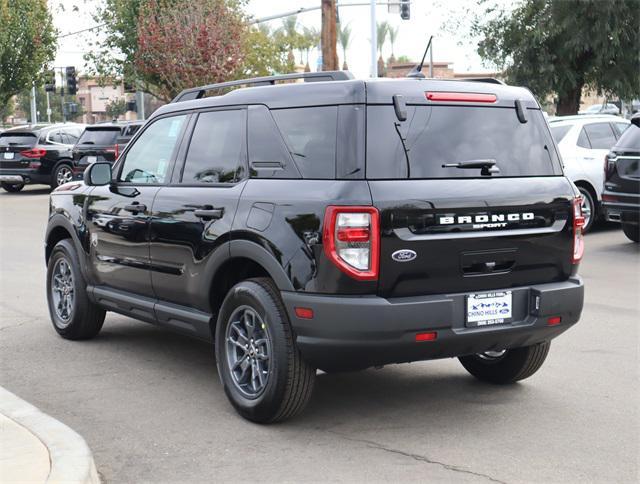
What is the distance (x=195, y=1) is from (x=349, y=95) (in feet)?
97.8

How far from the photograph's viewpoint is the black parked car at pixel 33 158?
26391 mm

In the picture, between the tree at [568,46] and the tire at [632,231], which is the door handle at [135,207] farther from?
the tree at [568,46]

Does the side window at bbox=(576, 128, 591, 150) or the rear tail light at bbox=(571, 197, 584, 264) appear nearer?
the rear tail light at bbox=(571, 197, 584, 264)

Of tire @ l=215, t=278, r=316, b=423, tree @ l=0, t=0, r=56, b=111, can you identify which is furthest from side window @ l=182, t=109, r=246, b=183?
tree @ l=0, t=0, r=56, b=111

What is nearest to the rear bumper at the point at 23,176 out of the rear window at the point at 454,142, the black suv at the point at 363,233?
the black suv at the point at 363,233

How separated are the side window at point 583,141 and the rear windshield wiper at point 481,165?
10.1m

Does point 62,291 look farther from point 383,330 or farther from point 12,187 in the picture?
point 12,187

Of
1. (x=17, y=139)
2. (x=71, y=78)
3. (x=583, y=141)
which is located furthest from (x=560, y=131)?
(x=71, y=78)

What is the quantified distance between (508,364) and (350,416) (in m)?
1.22

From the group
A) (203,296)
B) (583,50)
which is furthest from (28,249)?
(583,50)

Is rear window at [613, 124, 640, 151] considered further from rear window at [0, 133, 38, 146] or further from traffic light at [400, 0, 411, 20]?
traffic light at [400, 0, 411, 20]

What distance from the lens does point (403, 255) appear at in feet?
16.7

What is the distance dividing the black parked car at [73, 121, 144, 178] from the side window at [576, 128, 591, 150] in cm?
1375

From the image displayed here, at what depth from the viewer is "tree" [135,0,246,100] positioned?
31641 millimetres
